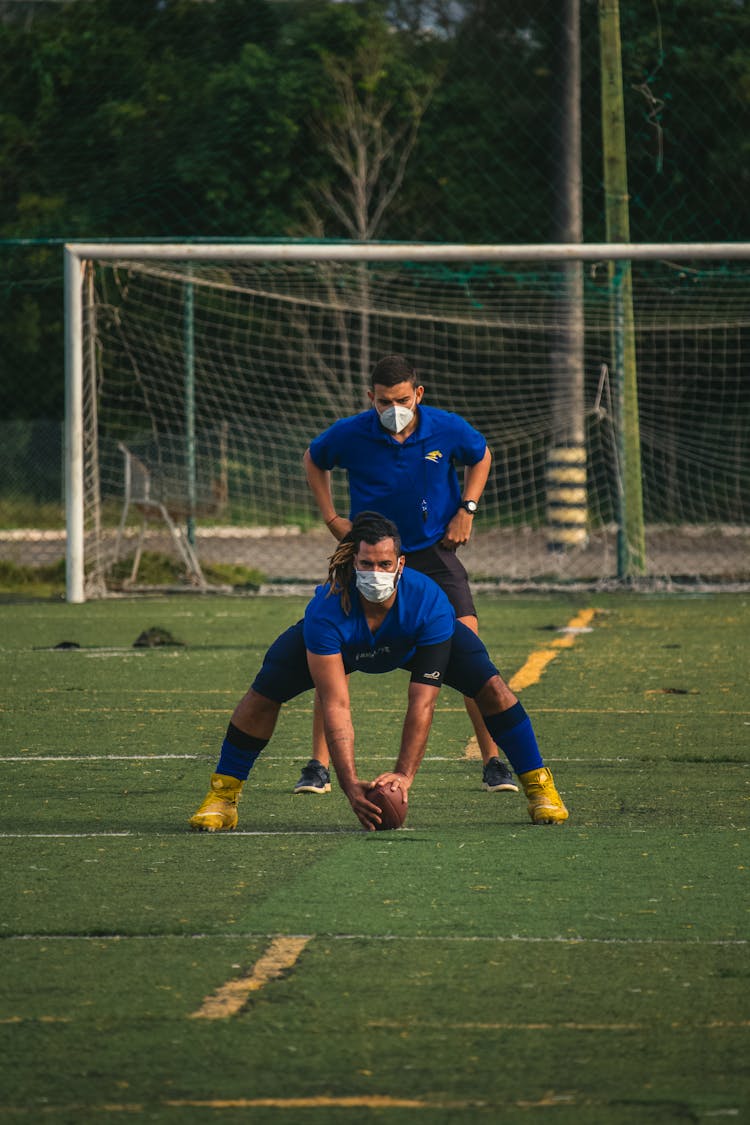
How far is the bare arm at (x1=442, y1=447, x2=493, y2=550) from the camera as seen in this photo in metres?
8.00

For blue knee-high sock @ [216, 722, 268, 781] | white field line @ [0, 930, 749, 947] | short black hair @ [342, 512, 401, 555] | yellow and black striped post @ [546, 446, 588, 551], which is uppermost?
short black hair @ [342, 512, 401, 555]

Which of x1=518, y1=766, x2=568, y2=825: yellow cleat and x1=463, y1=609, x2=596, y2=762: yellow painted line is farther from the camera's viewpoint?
x1=463, y1=609, x2=596, y2=762: yellow painted line

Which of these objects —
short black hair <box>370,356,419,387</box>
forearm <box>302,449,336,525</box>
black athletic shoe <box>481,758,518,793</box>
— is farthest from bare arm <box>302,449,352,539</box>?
black athletic shoe <box>481,758,518,793</box>

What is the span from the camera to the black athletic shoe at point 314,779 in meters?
7.59

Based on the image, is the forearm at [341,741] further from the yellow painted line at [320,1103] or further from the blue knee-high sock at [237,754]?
the yellow painted line at [320,1103]

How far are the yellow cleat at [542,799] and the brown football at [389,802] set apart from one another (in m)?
0.74

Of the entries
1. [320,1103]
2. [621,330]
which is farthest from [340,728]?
[621,330]

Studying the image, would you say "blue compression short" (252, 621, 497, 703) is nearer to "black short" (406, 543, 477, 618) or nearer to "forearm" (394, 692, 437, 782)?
→ "forearm" (394, 692, 437, 782)

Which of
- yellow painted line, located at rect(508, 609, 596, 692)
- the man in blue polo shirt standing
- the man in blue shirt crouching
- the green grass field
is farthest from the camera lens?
yellow painted line, located at rect(508, 609, 596, 692)

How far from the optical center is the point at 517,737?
6824 millimetres

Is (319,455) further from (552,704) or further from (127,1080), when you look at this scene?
(127,1080)

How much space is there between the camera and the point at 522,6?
28922 mm

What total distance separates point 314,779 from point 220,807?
0.90m

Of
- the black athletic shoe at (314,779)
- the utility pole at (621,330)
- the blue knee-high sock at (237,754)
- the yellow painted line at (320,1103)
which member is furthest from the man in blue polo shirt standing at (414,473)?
the utility pole at (621,330)
